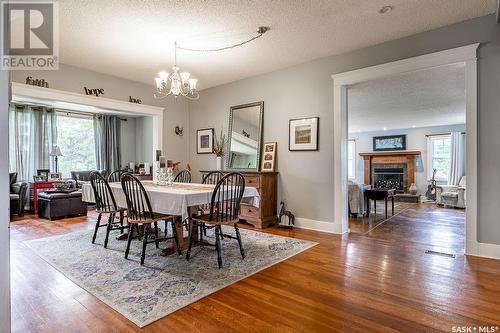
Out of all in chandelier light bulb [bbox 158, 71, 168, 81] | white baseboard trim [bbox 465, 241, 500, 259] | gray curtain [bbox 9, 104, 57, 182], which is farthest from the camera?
gray curtain [bbox 9, 104, 57, 182]

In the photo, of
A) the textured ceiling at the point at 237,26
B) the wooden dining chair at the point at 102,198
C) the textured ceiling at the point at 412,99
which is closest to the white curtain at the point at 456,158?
the textured ceiling at the point at 412,99

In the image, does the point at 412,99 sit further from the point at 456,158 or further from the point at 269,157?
the point at 456,158

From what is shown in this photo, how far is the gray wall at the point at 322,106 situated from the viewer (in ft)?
9.84

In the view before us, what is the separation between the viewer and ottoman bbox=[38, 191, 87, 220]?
16.9ft

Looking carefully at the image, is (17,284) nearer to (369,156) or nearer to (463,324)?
(463,324)

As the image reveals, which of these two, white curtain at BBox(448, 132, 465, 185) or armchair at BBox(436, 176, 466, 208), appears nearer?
armchair at BBox(436, 176, 466, 208)

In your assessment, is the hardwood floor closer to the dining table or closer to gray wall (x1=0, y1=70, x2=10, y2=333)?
gray wall (x1=0, y1=70, x2=10, y2=333)

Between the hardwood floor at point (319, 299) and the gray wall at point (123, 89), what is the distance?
2.65 m

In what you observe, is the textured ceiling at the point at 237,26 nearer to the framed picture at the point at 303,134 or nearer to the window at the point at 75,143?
the framed picture at the point at 303,134

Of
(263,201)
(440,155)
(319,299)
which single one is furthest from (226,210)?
(440,155)

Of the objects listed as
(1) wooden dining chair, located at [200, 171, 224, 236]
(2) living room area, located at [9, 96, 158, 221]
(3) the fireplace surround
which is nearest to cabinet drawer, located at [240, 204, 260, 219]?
(1) wooden dining chair, located at [200, 171, 224, 236]

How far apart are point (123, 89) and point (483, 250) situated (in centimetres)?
591

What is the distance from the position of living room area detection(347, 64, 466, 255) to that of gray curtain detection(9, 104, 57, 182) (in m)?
7.03

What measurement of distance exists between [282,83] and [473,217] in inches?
126
